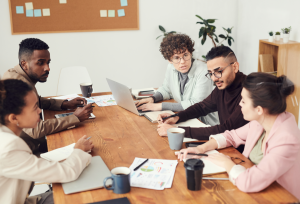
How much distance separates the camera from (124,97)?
213 centimetres

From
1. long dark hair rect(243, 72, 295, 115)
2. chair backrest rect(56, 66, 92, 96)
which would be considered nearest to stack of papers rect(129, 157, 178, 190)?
long dark hair rect(243, 72, 295, 115)

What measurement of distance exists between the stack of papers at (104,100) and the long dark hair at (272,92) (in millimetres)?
1349

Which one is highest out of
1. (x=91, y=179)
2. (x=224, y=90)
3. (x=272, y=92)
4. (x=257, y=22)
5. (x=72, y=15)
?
(x=72, y=15)

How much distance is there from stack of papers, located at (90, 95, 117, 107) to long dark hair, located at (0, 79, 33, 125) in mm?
1171

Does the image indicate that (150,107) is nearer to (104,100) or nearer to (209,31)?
(104,100)

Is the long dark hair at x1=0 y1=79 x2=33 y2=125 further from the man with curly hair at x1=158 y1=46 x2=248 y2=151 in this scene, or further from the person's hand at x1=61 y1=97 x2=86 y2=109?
the person's hand at x1=61 y1=97 x2=86 y2=109

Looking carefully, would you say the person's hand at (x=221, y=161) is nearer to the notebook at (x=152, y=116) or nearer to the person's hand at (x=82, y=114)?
the notebook at (x=152, y=116)

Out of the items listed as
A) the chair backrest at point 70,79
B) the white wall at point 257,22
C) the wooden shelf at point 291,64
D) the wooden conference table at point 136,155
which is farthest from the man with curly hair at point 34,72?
the white wall at point 257,22

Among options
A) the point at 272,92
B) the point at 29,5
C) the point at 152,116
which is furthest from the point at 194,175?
the point at 29,5

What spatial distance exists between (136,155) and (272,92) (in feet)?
2.20

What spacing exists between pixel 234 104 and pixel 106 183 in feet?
3.58

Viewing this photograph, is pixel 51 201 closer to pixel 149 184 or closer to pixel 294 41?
pixel 149 184

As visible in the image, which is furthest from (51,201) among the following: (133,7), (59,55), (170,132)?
(133,7)

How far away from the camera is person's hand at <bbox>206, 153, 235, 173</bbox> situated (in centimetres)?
122
